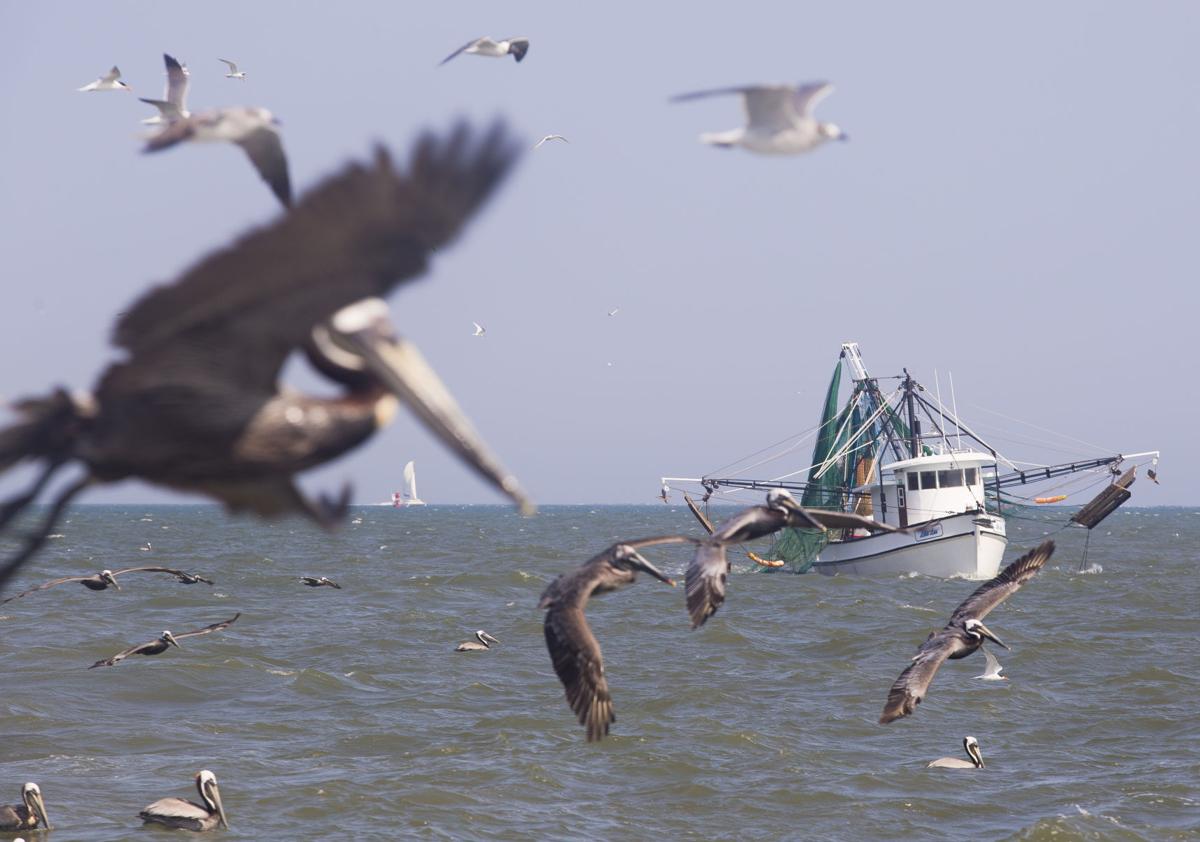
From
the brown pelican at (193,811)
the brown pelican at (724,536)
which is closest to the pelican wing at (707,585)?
the brown pelican at (724,536)

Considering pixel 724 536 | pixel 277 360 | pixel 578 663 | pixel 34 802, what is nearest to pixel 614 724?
pixel 34 802

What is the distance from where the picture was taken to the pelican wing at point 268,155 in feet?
16.2

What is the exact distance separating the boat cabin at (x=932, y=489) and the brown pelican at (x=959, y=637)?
1277 inches

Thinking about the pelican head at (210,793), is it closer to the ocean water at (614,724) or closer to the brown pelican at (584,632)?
the ocean water at (614,724)

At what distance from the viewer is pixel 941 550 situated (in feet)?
165

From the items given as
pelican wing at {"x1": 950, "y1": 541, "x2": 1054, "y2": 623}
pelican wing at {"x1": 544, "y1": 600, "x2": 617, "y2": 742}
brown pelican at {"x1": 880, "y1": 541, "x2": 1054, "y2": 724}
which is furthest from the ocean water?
pelican wing at {"x1": 544, "y1": 600, "x2": 617, "y2": 742}

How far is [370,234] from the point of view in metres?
3.42

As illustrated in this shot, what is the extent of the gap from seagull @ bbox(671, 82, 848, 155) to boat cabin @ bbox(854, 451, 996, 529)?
42159 mm

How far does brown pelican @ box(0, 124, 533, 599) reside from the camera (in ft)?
11.0

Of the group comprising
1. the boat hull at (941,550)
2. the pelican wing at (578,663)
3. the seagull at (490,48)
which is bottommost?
the boat hull at (941,550)

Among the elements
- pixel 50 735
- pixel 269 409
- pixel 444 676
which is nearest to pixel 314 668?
pixel 444 676

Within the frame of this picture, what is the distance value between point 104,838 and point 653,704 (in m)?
10.8

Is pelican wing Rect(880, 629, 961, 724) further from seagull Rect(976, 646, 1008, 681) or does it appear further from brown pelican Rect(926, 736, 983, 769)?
seagull Rect(976, 646, 1008, 681)

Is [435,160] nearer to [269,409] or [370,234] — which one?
[370,234]
